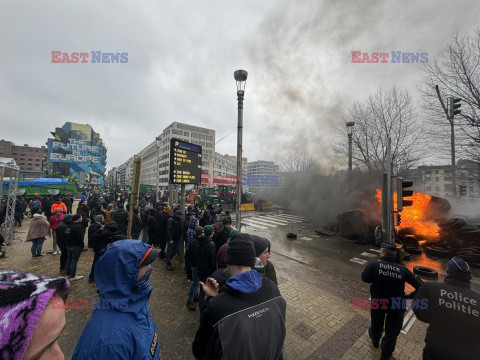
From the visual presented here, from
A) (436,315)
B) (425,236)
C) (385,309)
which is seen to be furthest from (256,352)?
(425,236)

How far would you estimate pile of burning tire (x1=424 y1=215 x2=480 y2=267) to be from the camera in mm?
8648

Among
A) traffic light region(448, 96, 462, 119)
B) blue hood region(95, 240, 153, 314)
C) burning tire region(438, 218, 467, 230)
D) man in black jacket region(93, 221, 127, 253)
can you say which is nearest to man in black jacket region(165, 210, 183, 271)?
man in black jacket region(93, 221, 127, 253)

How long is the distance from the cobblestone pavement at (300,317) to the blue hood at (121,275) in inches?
103

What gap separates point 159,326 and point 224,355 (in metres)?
3.49

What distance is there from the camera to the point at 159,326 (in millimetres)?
4117

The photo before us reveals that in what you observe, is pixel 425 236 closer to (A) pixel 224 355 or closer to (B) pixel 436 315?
(B) pixel 436 315

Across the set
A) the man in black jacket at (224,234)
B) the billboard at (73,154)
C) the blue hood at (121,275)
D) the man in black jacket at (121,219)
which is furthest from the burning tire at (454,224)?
the billboard at (73,154)

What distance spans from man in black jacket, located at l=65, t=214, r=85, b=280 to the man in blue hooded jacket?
17.0 feet

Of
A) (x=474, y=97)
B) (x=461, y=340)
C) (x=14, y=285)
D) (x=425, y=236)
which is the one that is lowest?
(x=425, y=236)

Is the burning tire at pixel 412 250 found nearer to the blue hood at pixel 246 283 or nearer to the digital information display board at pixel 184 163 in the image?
the digital information display board at pixel 184 163

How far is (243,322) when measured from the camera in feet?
5.14

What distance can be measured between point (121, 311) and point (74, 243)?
18.2 ft

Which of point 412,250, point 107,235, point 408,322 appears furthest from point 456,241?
point 107,235

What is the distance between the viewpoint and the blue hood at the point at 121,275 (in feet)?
5.41
